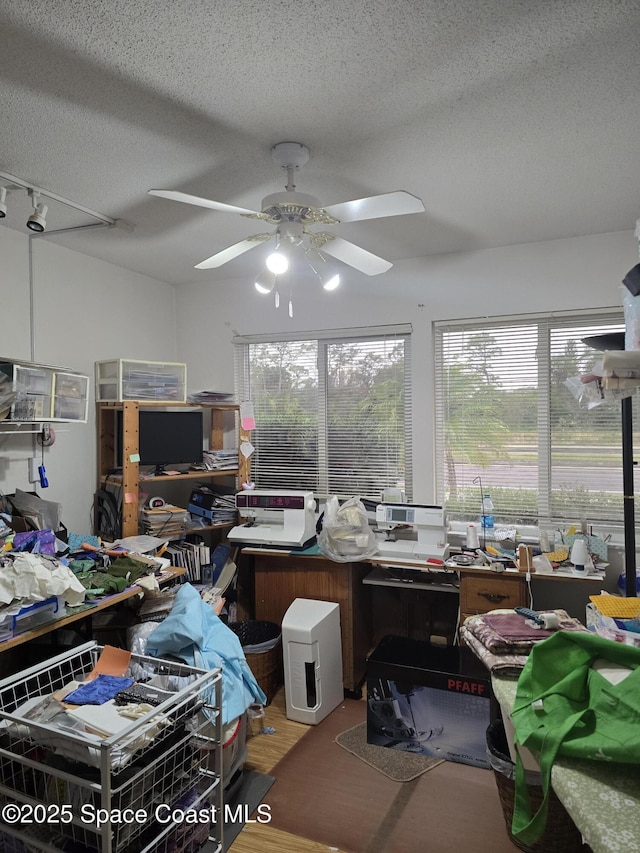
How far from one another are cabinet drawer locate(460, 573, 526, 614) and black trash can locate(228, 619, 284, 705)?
1.08 meters

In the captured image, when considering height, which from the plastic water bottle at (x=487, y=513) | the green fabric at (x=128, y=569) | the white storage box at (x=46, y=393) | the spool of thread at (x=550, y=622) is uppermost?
the white storage box at (x=46, y=393)

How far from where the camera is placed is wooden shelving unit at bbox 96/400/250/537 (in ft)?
10.2

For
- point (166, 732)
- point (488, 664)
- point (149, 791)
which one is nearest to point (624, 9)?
point (488, 664)

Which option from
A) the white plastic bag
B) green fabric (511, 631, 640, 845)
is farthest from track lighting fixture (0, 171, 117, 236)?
green fabric (511, 631, 640, 845)

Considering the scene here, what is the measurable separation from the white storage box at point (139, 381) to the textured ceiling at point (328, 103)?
0.89 meters

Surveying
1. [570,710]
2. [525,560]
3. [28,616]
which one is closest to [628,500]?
[525,560]

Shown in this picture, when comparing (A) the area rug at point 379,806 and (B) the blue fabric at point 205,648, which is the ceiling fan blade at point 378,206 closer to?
(B) the blue fabric at point 205,648

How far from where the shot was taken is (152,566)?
2.64 meters

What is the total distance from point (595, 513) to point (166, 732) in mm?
2590

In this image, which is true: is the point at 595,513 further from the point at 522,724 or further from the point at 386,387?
the point at 522,724

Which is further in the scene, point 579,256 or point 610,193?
point 579,256

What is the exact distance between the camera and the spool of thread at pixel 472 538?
118 inches

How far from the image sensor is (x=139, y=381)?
3.27m

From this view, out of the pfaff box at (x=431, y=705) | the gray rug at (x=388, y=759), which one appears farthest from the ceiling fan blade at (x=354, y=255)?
the gray rug at (x=388, y=759)
